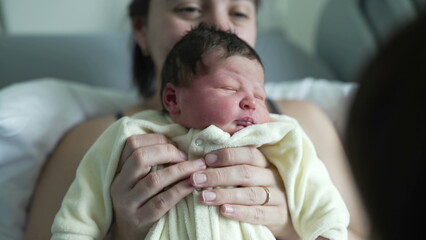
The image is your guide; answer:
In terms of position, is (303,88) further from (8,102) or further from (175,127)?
(8,102)

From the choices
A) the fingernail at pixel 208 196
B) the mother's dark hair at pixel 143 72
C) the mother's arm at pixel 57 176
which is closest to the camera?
the fingernail at pixel 208 196

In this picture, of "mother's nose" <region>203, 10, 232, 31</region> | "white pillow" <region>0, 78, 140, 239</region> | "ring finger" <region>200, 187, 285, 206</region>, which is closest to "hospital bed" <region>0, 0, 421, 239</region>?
"white pillow" <region>0, 78, 140, 239</region>

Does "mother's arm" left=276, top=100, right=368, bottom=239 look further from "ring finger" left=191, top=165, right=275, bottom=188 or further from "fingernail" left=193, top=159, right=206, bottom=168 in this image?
"fingernail" left=193, top=159, right=206, bottom=168

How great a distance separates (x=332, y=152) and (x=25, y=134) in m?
0.78

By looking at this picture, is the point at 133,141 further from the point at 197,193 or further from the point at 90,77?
the point at 90,77

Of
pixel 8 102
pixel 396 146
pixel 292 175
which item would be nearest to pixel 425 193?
pixel 396 146

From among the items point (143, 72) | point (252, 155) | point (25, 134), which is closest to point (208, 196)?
point (252, 155)

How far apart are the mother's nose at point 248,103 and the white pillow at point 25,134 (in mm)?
580

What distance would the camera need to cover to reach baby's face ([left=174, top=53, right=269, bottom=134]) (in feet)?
2.86

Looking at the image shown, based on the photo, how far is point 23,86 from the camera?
4.23 feet

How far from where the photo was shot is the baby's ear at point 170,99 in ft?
3.09

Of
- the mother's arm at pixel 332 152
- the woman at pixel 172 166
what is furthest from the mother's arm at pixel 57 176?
the mother's arm at pixel 332 152

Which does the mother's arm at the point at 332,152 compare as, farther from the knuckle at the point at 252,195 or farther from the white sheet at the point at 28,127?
the knuckle at the point at 252,195

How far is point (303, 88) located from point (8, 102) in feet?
2.96
